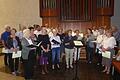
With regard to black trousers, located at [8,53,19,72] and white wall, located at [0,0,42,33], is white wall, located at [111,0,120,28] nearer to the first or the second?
white wall, located at [0,0,42,33]

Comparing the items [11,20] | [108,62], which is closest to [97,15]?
[11,20]

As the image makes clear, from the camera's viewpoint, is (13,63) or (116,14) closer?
(13,63)

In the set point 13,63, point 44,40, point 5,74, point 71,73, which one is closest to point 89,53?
point 71,73

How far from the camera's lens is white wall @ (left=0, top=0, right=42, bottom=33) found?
45.8 ft

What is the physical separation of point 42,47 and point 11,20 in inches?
212

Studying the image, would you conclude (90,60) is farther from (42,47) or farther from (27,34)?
(27,34)

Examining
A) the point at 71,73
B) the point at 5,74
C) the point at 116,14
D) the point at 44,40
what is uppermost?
the point at 116,14

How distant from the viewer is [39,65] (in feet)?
34.8

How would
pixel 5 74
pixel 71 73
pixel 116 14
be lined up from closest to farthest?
pixel 5 74 < pixel 71 73 < pixel 116 14

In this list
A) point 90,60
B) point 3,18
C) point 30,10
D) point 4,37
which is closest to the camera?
point 4,37

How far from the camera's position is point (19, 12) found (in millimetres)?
14477

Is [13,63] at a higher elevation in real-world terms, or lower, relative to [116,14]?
lower

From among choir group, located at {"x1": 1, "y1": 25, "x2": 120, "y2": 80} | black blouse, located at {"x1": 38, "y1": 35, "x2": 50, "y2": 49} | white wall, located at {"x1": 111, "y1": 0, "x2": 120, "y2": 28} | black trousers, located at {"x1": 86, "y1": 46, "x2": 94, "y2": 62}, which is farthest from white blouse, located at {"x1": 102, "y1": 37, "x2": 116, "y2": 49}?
white wall, located at {"x1": 111, "y1": 0, "x2": 120, "y2": 28}

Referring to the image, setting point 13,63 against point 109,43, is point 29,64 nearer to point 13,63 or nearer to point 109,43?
point 13,63
